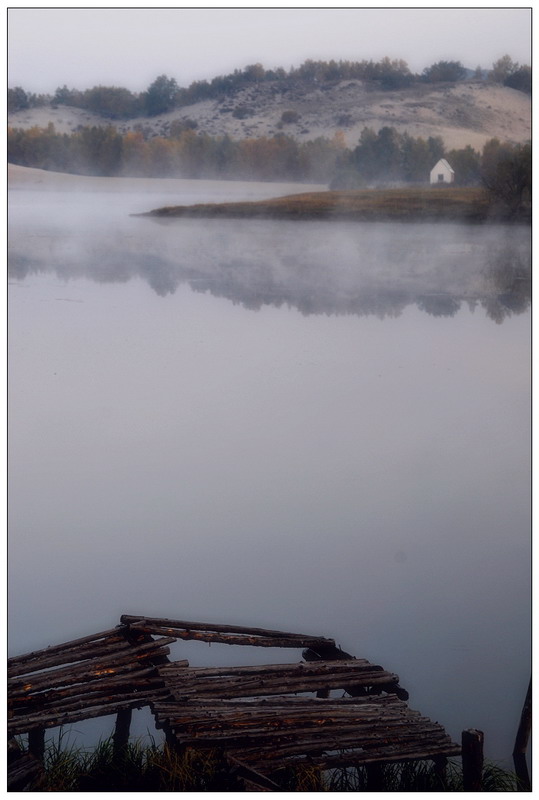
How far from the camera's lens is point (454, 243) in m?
4.05

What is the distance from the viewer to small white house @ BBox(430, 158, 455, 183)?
13.3ft

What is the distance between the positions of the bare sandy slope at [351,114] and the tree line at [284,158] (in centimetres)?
4

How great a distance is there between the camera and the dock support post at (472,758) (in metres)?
2.75

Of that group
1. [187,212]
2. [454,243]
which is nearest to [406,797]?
[454,243]

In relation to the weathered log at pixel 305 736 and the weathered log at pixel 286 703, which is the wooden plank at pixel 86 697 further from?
the weathered log at pixel 305 736

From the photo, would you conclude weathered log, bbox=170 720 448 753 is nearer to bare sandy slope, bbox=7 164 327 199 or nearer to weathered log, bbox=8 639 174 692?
weathered log, bbox=8 639 174 692

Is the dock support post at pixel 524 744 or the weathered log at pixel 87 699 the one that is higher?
the weathered log at pixel 87 699

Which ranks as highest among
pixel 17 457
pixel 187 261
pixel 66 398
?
pixel 187 261

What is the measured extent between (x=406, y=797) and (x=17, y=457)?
2105mm

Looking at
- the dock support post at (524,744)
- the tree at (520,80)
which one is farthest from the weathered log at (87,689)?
the tree at (520,80)

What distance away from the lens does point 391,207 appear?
402cm

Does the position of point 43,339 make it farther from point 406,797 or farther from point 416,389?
point 406,797

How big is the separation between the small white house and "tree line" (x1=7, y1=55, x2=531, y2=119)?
0.37m

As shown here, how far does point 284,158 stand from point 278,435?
4.09 feet
